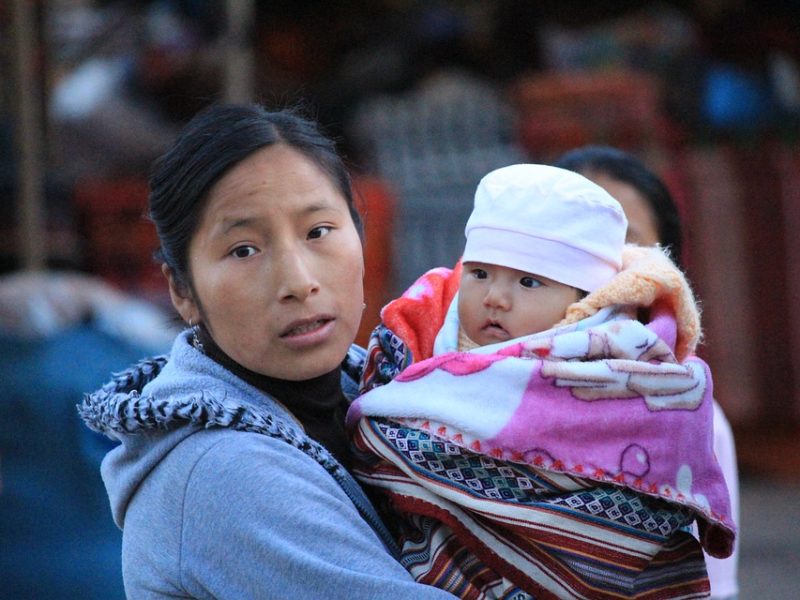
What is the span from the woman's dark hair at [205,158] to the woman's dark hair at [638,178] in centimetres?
97

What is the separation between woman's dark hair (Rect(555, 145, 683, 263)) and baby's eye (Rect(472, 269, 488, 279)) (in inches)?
27.0

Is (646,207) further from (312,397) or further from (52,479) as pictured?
(52,479)

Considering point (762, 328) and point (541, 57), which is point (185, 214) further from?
point (541, 57)

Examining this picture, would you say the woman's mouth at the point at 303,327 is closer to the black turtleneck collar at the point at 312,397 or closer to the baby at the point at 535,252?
the black turtleneck collar at the point at 312,397

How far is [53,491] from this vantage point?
380cm

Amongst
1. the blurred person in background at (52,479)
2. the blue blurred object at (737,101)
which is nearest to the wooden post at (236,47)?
the blurred person in background at (52,479)

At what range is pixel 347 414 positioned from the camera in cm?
196

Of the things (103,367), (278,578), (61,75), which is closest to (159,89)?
(61,75)

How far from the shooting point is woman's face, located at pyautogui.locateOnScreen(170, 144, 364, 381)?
1.77 meters

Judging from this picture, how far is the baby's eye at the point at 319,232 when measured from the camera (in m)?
1.83

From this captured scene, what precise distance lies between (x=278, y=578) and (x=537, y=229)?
82cm

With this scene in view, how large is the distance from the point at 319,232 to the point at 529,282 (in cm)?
44

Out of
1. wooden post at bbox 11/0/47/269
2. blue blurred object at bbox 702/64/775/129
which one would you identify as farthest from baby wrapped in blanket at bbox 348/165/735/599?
blue blurred object at bbox 702/64/775/129

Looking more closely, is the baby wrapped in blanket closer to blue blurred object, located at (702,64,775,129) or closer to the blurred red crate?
the blurred red crate
